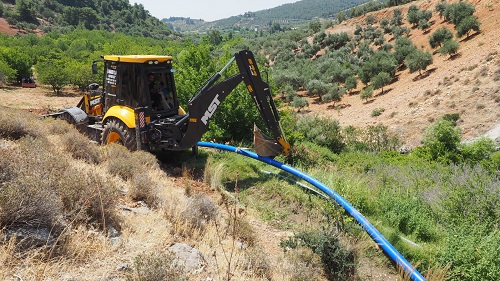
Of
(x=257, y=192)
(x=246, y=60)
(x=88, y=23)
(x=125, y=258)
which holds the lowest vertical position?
(x=257, y=192)

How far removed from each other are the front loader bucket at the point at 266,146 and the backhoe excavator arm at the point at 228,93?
2cm

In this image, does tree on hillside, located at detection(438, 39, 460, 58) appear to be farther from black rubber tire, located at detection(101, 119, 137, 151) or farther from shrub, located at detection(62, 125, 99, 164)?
shrub, located at detection(62, 125, 99, 164)

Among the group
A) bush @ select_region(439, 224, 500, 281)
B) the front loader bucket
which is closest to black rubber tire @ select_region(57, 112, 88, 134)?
the front loader bucket

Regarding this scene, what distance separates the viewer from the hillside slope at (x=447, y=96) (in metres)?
21.0

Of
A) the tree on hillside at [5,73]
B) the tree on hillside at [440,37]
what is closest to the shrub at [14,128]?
the tree on hillside at [5,73]

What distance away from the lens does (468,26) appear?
3491cm

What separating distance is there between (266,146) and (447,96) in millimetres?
21511

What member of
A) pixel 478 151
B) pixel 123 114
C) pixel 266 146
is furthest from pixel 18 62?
pixel 478 151

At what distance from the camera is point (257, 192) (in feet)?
24.5

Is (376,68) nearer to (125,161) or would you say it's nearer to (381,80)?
(381,80)

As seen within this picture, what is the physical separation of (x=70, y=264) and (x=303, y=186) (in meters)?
4.84

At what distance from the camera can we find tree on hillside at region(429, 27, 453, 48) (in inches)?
1457

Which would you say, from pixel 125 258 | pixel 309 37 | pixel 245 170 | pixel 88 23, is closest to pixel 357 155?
pixel 245 170

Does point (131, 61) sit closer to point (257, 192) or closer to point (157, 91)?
point (157, 91)
